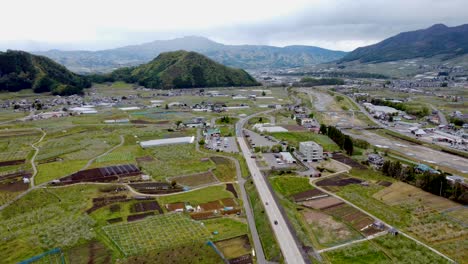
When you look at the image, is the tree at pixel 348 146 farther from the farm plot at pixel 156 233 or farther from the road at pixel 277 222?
the farm plot at pixel 156 233

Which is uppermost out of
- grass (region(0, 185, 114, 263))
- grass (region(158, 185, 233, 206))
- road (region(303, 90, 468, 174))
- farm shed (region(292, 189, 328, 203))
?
grass (region(0, 185, 114, 263))

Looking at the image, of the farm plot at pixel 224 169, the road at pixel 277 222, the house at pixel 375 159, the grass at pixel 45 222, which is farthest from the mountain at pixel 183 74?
the grass at pixel 45 222

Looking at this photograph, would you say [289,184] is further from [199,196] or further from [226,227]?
[226,227]

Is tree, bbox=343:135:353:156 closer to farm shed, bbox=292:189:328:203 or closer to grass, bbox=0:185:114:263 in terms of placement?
farm shed, bbox=292:189:328:203

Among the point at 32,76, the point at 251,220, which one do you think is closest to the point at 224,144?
the point at 251,220

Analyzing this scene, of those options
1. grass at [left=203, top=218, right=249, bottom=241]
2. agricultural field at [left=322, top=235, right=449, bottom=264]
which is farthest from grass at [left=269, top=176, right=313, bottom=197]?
agricultural field at [left=322, top=235, right=449, bottom=264]

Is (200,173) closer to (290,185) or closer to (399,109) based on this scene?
(290,185)
